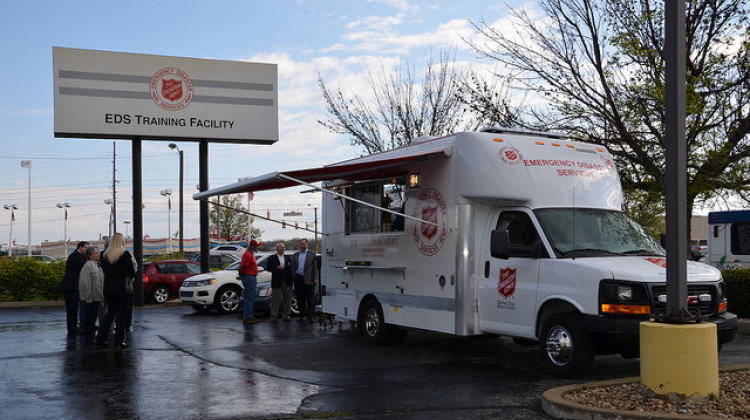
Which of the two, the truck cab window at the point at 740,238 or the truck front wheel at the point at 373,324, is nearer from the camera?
the truck front wheel at the point at 373,324

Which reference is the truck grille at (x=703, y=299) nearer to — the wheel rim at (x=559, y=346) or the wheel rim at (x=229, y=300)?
the wheel rim at (x=559, y=346)

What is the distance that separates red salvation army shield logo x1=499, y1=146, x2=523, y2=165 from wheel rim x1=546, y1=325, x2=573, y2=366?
89.1 inches

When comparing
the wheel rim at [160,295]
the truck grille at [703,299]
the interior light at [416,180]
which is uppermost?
the interior light at [416,180]

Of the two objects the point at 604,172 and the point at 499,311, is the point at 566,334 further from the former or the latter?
the point at 604,172

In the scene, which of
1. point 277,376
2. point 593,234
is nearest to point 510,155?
point 593,234

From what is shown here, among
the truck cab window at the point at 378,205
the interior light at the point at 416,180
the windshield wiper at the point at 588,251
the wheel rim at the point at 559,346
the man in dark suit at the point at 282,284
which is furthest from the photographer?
the man in dark suit at the point at 282,284

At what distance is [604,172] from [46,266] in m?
18.5

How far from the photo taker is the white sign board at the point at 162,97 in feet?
68.5

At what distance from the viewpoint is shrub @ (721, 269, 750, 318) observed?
15.5 metres

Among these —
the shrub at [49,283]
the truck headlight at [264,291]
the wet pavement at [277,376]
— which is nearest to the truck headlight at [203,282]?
the truck headlight at [264,291]

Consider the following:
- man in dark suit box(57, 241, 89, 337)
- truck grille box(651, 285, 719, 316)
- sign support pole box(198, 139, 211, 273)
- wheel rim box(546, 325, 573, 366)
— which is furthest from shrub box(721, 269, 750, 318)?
sign support pole box(198, 139, 211, 273)

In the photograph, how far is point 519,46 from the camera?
1634cm

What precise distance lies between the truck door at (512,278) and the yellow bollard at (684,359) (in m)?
2.46

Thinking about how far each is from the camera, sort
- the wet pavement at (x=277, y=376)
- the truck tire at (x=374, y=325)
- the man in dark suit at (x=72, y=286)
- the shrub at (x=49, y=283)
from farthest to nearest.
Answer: the shrub at (x=49, y=283) < the man in dark suit at (x=72, y=286) < the truck tire at (x=374, y=325) < the wet pavement at (x=277, y=376)
